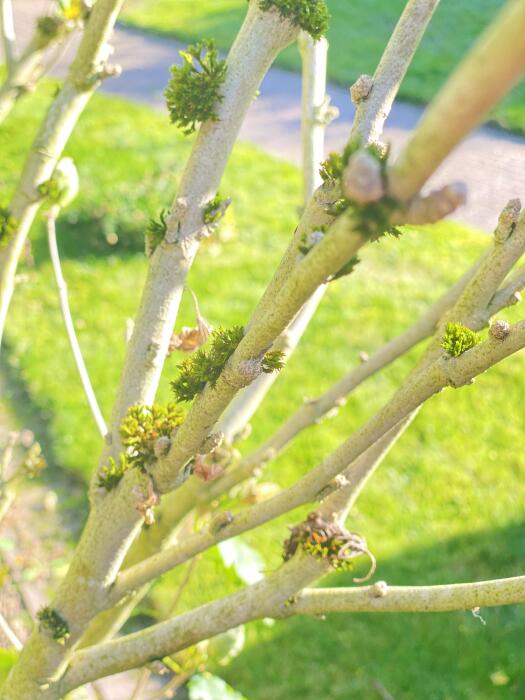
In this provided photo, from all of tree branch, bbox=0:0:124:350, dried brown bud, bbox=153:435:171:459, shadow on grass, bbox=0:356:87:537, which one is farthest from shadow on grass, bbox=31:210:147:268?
dried brown bud, bbox=153:435:171:459

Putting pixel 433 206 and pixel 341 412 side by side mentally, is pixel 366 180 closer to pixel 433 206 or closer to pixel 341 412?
pixel 433 206

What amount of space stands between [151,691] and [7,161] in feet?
16.9

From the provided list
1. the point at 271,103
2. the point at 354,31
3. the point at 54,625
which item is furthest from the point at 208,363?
the point at 354,31

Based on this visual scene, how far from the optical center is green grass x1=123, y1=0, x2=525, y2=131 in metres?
6.80

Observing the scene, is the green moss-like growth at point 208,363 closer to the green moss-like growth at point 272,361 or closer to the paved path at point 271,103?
the green moss-like growth at point 272,361

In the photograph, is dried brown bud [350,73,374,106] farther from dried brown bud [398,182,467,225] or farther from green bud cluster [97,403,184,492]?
dried brown bud [398,182,467,225]

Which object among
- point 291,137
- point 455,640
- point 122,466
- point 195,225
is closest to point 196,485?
point 122,466

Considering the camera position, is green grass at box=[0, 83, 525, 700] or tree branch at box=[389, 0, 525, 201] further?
green grass at box=[0, 83, 525, 700]

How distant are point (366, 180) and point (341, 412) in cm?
391

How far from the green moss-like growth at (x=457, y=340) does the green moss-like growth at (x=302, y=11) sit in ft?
1.98

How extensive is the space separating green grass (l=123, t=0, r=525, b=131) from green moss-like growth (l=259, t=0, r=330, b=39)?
2.74m

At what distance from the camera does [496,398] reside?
15.2 ft

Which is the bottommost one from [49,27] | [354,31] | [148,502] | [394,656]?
[394,656]

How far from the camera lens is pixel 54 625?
153 cm
